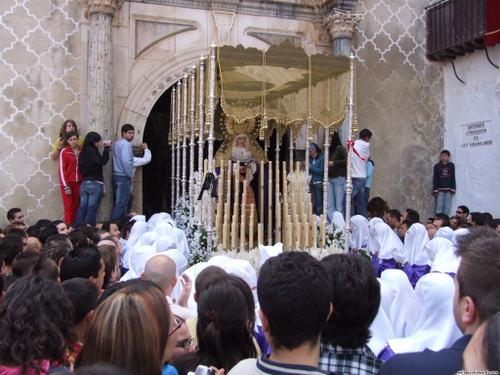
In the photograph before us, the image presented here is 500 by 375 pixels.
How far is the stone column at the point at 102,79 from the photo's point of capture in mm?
8461

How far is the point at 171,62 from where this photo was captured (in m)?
9.38

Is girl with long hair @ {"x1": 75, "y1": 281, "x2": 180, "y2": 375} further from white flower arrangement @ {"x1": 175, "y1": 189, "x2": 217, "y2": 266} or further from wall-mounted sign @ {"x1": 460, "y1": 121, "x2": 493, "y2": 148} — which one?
wall-mounted sign @ {"x1": 460, "y1": 121, "x2": 493, "y2": 148}

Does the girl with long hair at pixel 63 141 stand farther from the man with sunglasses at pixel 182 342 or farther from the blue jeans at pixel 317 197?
the man with sunglasses at pixel 182 342

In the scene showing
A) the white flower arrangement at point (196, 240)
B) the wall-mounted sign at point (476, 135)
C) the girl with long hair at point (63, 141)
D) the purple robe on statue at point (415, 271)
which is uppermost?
the wall-mounted sign at point (476, 135)

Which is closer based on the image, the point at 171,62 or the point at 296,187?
the point at 296,187

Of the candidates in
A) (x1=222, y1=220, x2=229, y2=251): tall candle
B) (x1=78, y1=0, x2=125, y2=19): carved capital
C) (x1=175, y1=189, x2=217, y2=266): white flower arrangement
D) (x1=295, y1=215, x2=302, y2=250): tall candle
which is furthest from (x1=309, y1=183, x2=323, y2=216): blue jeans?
(x1=78, y1=0, x2=125, y2=19): carved capital

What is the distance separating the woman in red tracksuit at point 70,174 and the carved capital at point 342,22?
497cm

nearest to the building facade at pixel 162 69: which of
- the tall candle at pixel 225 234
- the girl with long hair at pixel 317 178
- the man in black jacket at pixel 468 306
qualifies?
the girl with long hair at pixel 317 178

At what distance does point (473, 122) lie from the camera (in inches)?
414

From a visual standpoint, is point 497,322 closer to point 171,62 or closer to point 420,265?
point 420,265

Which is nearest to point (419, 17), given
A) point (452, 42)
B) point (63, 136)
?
point (452, 42)

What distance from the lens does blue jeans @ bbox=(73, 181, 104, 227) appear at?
8086 mm

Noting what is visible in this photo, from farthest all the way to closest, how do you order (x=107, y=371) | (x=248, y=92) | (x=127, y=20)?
(x=127, y=20) < (x=248, y=92) < (x=107, y=371)

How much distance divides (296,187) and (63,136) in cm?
382
